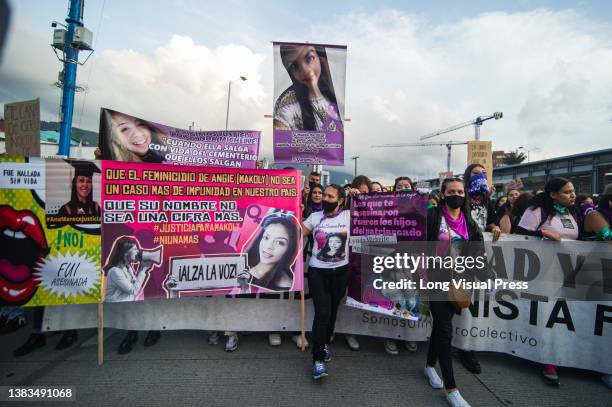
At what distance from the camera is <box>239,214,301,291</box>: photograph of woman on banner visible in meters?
3.51

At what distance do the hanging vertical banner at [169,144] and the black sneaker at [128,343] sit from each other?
2.01 metres

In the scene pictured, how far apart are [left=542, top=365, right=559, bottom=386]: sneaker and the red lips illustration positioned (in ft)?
16.5

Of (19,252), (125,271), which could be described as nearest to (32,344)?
(19,252)

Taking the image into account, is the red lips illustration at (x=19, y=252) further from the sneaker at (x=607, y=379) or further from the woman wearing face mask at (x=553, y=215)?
the sneaker at (x=607, y=379)

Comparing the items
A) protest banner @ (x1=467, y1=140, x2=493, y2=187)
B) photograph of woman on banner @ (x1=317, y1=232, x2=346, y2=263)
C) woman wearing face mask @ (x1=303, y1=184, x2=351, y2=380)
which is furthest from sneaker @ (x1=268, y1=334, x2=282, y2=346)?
protest banner @ (x1=467, y1=140, x2=493, y2=187)

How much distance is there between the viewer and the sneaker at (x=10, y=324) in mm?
3535

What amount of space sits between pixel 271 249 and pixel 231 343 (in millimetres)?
1134

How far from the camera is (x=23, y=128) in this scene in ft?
14.5

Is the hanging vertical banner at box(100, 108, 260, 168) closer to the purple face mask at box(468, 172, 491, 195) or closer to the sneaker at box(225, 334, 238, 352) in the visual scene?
the sneaker at box(225, 334, 238, 352)

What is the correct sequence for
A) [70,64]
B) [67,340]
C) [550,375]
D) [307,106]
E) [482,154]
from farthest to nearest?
[70,64]
[482,154]
[307,106]
[67,340]
[550,375]

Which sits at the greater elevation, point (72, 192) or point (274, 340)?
point (72, 192)

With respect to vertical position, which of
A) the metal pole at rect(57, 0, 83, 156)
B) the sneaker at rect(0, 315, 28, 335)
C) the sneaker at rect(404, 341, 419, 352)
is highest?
the metal pole at rect(57, 0, 83, 156)

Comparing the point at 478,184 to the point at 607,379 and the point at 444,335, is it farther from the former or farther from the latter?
the point at 607,379

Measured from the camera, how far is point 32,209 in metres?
3.03
